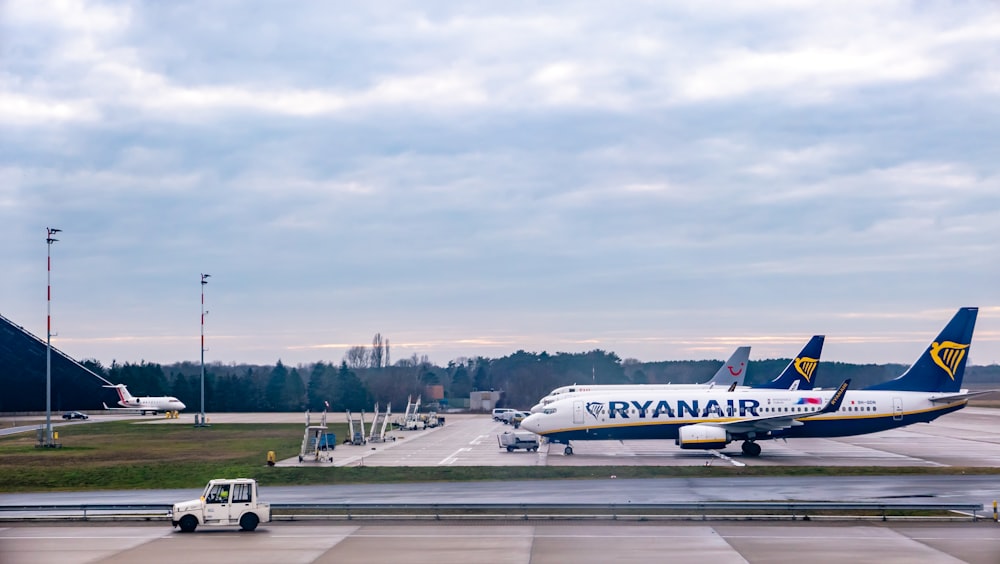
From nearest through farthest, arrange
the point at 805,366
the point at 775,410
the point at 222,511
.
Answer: the point at 222,511, the point at 775,410, the point at 805,366

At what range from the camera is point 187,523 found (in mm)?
32938

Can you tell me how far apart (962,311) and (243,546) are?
54037 mm

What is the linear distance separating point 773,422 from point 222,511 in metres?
40.7

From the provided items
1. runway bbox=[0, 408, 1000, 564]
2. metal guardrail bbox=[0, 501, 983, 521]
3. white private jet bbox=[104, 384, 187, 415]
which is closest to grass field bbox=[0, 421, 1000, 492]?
runway bbox=[0, 408, 1000, 564]

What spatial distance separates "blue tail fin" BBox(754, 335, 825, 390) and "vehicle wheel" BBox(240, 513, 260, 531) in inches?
2807

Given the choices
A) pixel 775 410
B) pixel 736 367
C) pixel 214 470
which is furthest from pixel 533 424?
pixel 736 367

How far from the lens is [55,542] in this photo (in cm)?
3130

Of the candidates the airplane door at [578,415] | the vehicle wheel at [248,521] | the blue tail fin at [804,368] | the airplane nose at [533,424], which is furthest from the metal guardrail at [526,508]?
the blue tail fin at [804,368]

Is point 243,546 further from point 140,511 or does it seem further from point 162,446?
point 162,446

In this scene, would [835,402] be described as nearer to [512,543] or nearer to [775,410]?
[775,410]

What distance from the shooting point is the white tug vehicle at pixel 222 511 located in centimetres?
3294

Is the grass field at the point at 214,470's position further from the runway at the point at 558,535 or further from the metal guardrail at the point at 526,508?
the metal guardrail at the point at 526,508

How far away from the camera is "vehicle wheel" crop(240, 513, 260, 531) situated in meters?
32.9

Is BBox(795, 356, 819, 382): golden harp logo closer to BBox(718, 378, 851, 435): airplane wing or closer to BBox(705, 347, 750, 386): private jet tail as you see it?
BBox(705, 347, 750, 386): private jet tail
